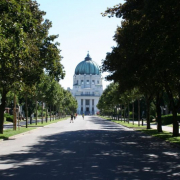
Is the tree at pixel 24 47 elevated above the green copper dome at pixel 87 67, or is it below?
below

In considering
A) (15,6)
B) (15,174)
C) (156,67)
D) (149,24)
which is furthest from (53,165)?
(156,67)

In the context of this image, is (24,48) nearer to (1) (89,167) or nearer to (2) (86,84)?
(1) (89,167)

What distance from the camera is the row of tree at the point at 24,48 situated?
14.1m

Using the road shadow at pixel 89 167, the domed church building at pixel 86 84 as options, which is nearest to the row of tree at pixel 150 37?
the road shadow at pixel 89 167

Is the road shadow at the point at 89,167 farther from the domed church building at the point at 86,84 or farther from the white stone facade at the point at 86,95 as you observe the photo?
the white stone facade at the point at 86,95

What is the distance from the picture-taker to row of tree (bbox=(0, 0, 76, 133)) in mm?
14133

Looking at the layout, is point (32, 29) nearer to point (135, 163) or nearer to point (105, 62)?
point (135, 163)

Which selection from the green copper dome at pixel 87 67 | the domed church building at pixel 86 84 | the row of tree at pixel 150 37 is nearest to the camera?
the row of tree at pixel 150 37

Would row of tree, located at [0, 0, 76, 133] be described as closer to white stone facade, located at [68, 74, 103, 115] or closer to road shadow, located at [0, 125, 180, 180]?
road shadow, located at [0, 125, 180, 180]

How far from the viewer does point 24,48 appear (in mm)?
15695

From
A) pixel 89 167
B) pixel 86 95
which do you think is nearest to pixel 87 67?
pixel 86 95

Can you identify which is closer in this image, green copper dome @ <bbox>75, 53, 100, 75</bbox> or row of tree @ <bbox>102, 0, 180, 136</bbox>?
row of tree @ <bbox>102, 0, 180, 136</bbox>

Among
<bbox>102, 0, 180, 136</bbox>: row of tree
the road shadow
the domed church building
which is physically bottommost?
the road shadow

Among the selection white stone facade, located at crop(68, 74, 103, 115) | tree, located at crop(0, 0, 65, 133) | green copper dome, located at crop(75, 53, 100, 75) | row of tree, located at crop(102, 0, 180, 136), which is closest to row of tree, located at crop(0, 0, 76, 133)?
tree, located at crop(0, 0, 65, 133)
